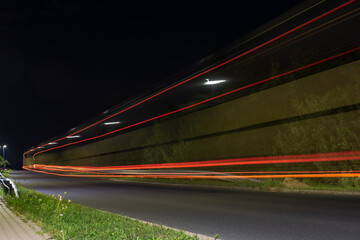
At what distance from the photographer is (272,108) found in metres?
22.5

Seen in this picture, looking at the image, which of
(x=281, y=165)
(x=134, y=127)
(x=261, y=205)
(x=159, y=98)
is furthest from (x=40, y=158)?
(x=261, y=205)

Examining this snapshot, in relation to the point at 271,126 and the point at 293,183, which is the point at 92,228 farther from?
the point at 271,126

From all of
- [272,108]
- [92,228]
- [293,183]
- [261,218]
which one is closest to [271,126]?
[272,108]

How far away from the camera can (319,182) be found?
20.2 meters

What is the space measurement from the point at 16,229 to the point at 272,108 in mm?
16497

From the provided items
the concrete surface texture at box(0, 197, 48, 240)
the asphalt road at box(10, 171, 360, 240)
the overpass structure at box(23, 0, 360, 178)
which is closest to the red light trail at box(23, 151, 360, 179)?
the overpass structure at box(23, 0, 360, 178)

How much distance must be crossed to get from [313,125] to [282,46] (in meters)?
4.21

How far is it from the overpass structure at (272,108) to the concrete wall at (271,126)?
47mm

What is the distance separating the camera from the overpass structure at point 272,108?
16.7 m

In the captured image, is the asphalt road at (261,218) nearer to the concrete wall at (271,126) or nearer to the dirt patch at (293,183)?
the dirt patch at (293,183)

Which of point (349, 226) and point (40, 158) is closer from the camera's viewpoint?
point (349, 226)

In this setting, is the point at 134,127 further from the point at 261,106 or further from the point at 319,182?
the point at 319,182

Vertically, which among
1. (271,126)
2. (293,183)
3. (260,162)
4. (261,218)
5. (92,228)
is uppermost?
(271,126)

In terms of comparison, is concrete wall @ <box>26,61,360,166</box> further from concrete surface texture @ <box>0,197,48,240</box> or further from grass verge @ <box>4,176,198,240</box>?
concrete surface texture @ <box>0,197,48,240</box>
